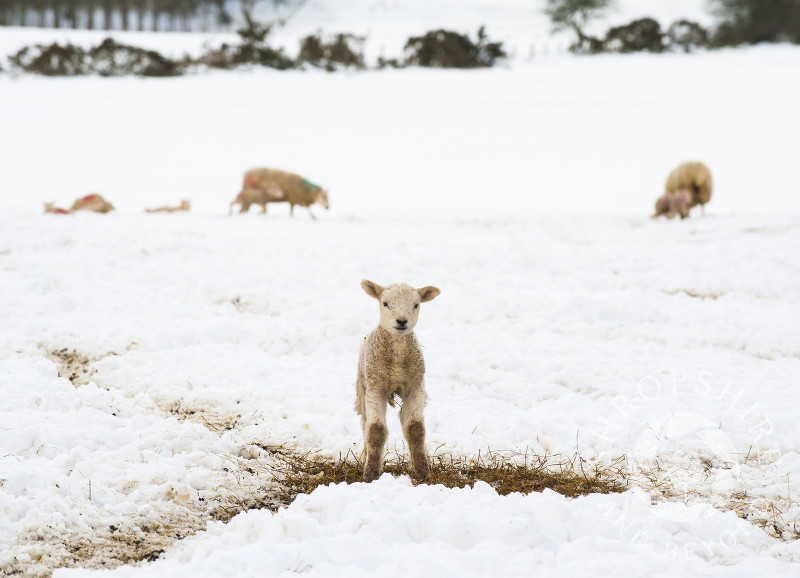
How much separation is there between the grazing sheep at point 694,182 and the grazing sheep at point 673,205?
21.5 inches

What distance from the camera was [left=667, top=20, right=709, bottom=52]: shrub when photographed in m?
41.8

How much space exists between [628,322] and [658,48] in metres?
38.2

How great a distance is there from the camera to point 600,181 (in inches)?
896

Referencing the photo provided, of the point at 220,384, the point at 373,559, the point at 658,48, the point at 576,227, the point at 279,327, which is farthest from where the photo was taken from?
the point at 658,48

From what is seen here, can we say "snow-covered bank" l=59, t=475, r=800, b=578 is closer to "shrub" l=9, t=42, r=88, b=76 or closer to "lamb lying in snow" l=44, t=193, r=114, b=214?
"lamb lying in snow" l=44, t=193, r=114, b=214

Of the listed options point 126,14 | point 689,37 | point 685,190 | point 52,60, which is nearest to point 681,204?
point 685,190

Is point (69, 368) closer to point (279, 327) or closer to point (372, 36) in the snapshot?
point (279, 327)

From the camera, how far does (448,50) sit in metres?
39.4

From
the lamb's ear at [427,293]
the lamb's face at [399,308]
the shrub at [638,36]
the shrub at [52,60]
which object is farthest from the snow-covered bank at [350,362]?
the shrub at [638,36]

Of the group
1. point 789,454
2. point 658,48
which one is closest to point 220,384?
point 789,454

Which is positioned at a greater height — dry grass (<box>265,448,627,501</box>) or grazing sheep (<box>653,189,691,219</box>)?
grazing sheep (<box>653,189,691,219</box>)

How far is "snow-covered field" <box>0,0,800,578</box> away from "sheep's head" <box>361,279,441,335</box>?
1038 mm

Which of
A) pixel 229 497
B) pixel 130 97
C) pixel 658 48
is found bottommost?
pixel 229 497

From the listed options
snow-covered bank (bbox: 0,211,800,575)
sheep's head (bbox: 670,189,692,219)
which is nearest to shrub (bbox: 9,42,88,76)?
snow-covered bank (bbox: 0,211,800,575)
